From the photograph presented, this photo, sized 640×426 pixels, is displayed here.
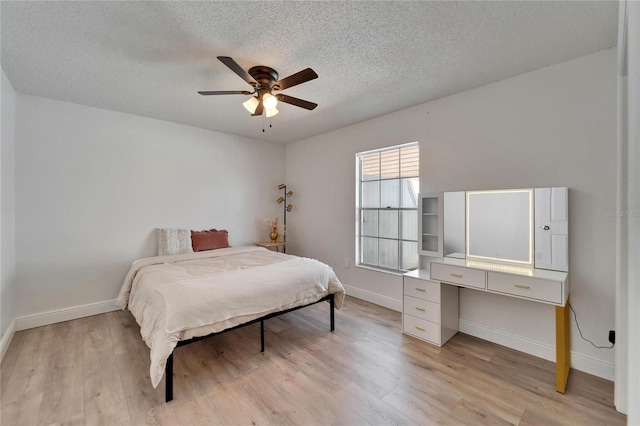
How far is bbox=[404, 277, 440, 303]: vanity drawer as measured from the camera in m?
2.55

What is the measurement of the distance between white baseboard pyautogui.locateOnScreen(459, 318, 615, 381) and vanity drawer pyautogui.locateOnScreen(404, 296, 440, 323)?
509 mm

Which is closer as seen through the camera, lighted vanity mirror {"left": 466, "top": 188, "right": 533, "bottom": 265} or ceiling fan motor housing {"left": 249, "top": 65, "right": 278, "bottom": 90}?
ceiling fan motor housing {"left": 249, "top": 65, "right": 278, "bottom": 90}

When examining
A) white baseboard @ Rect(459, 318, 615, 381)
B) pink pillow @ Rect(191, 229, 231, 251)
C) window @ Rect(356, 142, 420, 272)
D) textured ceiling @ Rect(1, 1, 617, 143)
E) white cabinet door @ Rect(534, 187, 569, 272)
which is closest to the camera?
textured ceiling @ Rect(1, 1, 617, 143)

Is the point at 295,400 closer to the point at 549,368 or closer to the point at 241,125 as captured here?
the point at 549,368

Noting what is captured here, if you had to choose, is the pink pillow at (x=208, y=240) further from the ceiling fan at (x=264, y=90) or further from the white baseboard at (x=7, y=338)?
the ceiling fan at (x=264, y=90)

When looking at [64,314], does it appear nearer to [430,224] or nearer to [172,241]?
[172,241]

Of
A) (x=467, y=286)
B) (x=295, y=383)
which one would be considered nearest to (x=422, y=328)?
(x=467, y=286)

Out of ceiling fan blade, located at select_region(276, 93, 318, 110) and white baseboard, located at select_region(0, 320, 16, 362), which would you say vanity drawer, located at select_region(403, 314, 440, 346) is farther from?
white baseboard, located at select_region(0, 320, 16, 362)

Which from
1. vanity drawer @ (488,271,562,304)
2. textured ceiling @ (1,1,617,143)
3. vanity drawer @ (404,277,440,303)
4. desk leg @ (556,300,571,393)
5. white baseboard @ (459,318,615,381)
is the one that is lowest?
white baseboard @ (459,318,615,381)

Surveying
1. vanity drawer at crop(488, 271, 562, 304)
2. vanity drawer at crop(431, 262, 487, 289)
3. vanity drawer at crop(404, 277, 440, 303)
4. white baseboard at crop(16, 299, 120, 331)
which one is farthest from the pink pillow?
vanity drawer at crop(488, 271, 562, 304)

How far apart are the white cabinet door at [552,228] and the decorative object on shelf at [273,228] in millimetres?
3603

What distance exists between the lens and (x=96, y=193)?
10.9ft

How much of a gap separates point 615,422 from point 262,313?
8.10 feet

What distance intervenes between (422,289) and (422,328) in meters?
0.38
